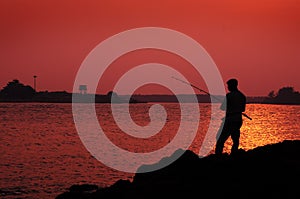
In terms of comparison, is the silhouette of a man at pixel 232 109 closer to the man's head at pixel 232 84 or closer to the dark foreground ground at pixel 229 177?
the man's head at pixel 232 84

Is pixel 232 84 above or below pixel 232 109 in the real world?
above

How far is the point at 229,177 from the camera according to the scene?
1570 centimetres

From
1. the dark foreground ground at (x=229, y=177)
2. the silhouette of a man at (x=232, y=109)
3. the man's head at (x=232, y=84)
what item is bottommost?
the dark foreground ground at (x=229, y=177)

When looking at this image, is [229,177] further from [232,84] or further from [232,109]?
[232,84]

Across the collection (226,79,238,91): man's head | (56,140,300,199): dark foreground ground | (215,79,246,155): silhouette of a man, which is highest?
(226,79,238,91): man's head

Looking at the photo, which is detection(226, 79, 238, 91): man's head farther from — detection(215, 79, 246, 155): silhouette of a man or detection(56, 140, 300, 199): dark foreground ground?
detection(56, 140, 300, 199): dark foreground ground

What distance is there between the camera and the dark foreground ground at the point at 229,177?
1464 cm

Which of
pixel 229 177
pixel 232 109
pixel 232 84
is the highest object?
pixel 232 84

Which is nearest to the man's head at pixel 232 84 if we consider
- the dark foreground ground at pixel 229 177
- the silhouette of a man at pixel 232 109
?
the silhouette of a man at pixel 232 109

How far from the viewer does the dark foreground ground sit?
14641mm

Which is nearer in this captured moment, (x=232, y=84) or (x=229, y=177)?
(x=229, y=177)

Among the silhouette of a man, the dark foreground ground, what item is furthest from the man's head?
the dark foreground ground

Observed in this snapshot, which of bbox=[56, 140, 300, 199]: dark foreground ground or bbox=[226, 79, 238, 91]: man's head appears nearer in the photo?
bbox=[56, 140, 300, 199]: dark foreground ground

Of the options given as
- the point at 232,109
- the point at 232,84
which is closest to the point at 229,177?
the point at 232,109
